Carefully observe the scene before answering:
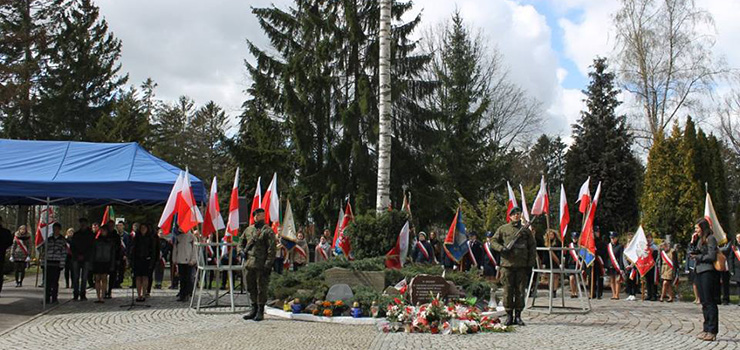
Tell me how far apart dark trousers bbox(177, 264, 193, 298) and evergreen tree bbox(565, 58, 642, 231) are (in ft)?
61.6

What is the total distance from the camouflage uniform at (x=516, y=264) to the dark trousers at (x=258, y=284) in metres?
3.86

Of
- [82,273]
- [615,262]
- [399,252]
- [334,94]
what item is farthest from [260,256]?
[334,94]

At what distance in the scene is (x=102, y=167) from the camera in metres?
14.1

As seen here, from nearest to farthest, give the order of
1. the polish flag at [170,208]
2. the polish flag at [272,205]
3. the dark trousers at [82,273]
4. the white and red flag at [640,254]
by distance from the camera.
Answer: the polish flag at [170,208], the polish flag at [272,205], the dark trousers at [82,273], the white and red flag at [640,254]

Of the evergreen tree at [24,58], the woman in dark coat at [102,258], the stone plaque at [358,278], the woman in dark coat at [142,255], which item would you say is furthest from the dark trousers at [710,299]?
the evergreen tree at [24,58]

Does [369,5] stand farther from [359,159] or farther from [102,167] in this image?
[102,167]

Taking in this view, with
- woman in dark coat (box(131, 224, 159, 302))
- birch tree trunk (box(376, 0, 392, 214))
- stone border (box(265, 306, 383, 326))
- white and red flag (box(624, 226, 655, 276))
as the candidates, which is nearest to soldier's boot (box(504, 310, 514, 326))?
stone border (box(265, 306, 383, 326))

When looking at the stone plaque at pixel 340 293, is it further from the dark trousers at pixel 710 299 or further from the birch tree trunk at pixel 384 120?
the dark trousers at pixel 710 299

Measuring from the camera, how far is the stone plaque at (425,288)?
11.1 meters

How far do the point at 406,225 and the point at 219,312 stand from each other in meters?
3.96

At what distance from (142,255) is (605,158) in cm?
2243

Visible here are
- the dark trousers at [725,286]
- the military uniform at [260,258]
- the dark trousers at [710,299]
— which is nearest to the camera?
the dark trousers at [710,299]

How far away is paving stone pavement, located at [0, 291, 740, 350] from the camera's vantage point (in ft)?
29.1

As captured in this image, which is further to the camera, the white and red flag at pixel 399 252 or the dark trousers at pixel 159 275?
the dark trousers at pixel 159 275
